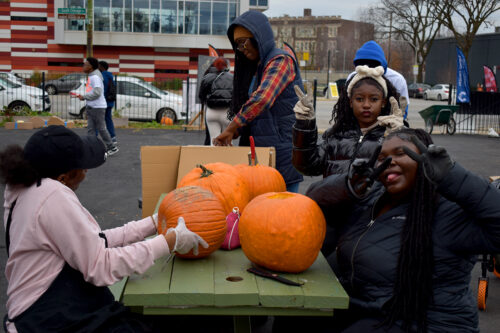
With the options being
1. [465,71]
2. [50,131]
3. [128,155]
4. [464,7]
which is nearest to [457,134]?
[465,71]

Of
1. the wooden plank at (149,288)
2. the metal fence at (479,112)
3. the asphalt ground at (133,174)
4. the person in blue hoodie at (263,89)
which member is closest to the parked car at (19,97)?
the asphalt ground at (133,174)

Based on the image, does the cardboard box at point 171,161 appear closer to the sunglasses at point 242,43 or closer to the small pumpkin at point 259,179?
the small pumpkin at point 259,179

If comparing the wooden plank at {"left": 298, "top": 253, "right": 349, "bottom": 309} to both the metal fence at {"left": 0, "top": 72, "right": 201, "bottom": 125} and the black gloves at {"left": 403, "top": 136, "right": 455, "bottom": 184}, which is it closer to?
the black gloves at {"left": 403, "top": 136, "right": 455, "bottom": 184}

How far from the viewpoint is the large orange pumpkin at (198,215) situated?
2.65 m

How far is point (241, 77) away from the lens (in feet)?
14.9

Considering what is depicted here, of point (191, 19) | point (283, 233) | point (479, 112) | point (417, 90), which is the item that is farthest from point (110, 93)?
point (417, 90)

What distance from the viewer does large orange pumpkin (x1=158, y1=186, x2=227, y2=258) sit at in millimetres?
2646

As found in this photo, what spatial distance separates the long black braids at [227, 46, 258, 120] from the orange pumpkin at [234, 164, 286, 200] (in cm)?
119

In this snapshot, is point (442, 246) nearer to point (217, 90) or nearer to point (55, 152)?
point (55, 152)

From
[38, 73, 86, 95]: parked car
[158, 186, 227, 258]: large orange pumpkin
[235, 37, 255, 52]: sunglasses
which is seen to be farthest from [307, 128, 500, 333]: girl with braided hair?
[38, 73, 86, 95]: parked car

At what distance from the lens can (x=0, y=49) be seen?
1710 inches

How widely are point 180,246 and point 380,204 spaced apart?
3.39 ft

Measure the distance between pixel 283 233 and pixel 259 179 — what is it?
0.98 meters

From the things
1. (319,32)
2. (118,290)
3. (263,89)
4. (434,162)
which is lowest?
(118,290)
